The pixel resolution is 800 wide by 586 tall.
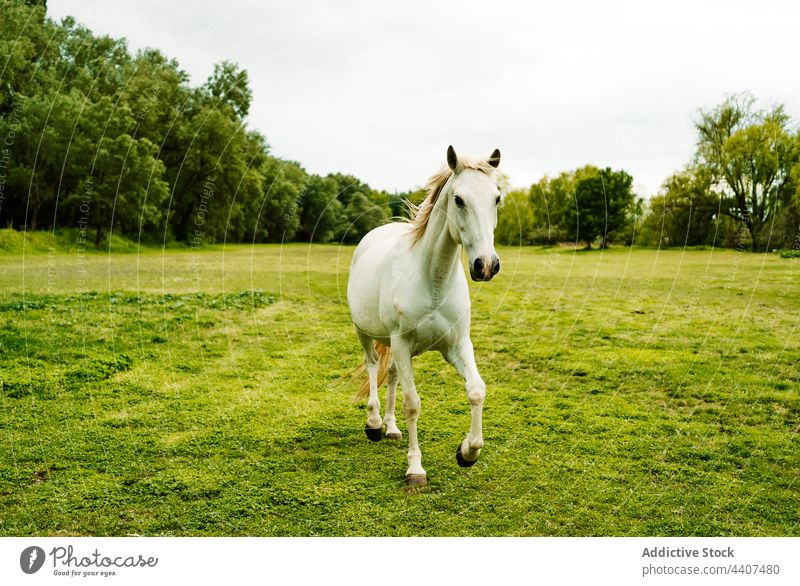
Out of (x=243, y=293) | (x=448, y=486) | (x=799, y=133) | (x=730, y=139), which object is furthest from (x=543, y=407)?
(x=243, y=293)

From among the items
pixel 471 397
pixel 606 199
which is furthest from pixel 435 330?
pixel 606 199

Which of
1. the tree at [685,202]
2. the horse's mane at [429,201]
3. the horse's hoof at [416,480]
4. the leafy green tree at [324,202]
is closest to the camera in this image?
the horse's mane at [429,201]

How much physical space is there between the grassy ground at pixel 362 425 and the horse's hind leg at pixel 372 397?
19cm

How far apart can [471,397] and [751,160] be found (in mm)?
10364

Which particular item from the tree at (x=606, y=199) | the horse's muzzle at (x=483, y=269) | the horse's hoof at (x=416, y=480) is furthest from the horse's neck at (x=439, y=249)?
the tree at (x=606, y=199)

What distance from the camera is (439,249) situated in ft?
17.3

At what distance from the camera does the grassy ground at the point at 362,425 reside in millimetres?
5176

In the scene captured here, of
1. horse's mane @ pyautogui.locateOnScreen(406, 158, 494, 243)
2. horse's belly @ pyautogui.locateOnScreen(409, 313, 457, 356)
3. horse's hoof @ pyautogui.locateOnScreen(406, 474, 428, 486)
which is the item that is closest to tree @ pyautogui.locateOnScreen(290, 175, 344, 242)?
horse's mane @ pyautogui.locateOnScreen(406, 158, 494, 243)

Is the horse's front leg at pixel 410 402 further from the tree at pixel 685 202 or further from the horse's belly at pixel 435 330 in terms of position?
the tree at pixel 685 202

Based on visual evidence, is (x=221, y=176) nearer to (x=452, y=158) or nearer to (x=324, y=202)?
(x=324, y=202)

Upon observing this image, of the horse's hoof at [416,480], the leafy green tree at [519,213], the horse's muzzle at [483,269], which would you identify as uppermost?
the leafy green tree at [519,213]

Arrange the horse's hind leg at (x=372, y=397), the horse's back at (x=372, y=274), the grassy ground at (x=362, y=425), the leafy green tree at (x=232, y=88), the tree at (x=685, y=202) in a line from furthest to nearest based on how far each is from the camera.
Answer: the leafy green tree at (x=232, y=88) → the tree at (x=685, y=202) → the horse's hind leg at (x=372, y=397) → the horse's back at (x=372, y=274) → the grassy ground at (x=362, y=425)

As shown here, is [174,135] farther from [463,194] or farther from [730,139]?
[463,194]

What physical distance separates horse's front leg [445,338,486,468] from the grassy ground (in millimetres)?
446
